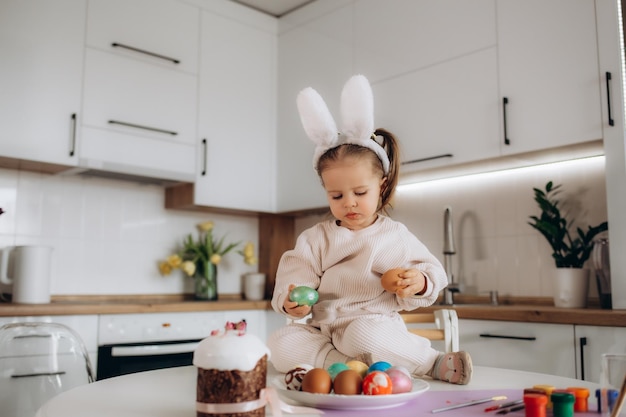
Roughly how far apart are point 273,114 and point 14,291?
1.66m

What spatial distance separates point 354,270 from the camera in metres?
1.20

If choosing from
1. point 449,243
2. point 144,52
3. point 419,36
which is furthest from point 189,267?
point 419,36

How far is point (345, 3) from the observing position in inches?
129

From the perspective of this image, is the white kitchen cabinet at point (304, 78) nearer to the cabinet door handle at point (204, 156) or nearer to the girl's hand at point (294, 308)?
the cabinet door handle at point (204, 156)

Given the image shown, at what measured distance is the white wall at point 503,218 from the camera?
2580 millimetres

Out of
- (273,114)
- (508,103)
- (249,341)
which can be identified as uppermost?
(273,114)

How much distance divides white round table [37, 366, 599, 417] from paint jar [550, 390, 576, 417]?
5 cm

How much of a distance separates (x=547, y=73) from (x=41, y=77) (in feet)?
6.78

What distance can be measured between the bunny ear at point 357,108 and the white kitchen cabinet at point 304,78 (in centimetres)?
200

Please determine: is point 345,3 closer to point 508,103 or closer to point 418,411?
point 508,103

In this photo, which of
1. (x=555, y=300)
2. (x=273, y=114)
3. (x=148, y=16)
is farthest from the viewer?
(x=273, y=114)

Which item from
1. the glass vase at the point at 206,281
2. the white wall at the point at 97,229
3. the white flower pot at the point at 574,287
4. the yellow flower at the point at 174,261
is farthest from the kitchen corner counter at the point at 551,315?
the white wall at the point at 97,229

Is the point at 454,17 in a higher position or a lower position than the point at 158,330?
higher

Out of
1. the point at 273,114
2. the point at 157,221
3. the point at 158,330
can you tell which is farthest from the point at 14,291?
the point at 273,114
